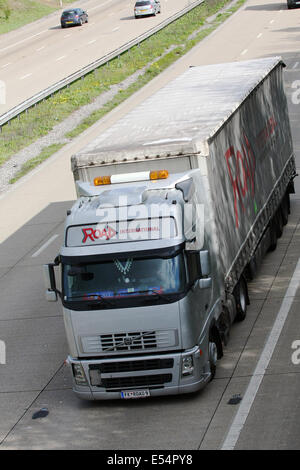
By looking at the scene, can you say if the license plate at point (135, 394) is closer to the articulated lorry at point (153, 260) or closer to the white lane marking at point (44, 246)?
the articulated lorry at point (153, 260)

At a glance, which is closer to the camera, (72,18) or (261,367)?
(261,367)

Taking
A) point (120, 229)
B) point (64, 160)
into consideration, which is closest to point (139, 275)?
point (120, 229)

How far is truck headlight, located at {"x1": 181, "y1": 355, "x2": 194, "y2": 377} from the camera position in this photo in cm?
1288

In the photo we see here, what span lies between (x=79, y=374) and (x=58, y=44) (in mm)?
49157

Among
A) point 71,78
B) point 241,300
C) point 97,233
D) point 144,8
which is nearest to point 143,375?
point 97,233

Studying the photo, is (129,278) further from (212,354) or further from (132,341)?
(212,354)

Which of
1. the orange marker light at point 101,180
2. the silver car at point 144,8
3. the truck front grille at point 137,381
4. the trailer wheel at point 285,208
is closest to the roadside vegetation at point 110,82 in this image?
the silver car at point 144,8

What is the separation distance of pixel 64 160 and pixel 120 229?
20.9 meters

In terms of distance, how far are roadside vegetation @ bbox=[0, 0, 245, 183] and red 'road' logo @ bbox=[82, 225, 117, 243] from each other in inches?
750

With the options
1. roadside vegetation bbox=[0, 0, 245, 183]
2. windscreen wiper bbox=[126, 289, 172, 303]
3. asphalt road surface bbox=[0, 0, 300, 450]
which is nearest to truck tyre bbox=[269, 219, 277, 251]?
asphalt road surface bbox=[0, 0, 300, 450]

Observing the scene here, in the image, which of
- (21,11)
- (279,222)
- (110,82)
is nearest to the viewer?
(279,222)

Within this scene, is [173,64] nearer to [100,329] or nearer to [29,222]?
[29,222]

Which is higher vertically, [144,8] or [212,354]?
[212,354]

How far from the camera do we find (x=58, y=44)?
59.9 meters
